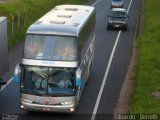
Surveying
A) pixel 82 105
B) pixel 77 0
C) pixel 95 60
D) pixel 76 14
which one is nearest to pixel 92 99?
pixel 82 105

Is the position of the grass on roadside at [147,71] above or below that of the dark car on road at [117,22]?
above

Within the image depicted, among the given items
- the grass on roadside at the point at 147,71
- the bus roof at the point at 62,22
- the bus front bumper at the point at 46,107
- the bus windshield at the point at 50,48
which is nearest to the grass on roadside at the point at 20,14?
the grass on roadside at the point at 147,71

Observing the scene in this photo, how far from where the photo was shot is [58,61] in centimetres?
2006

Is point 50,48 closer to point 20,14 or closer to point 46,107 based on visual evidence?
point 46,107

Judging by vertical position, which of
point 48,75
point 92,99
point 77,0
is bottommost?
point 77,0

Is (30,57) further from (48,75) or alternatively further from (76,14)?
(76,14)

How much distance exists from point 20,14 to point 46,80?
995 inches

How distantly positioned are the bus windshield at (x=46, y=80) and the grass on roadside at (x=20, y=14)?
16298 millimetres

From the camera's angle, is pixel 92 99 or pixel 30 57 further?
pixel 92 99

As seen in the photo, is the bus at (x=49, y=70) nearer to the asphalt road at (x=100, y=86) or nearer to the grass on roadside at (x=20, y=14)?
the asphalt road at (x=100, y=86)

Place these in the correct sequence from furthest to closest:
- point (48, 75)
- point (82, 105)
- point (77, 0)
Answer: point (77, 0)
point (82, 105)
point (48, 75)

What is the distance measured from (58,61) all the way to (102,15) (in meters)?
39.0

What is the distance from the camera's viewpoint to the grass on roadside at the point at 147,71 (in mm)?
21422

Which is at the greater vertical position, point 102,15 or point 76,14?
point 76,14
